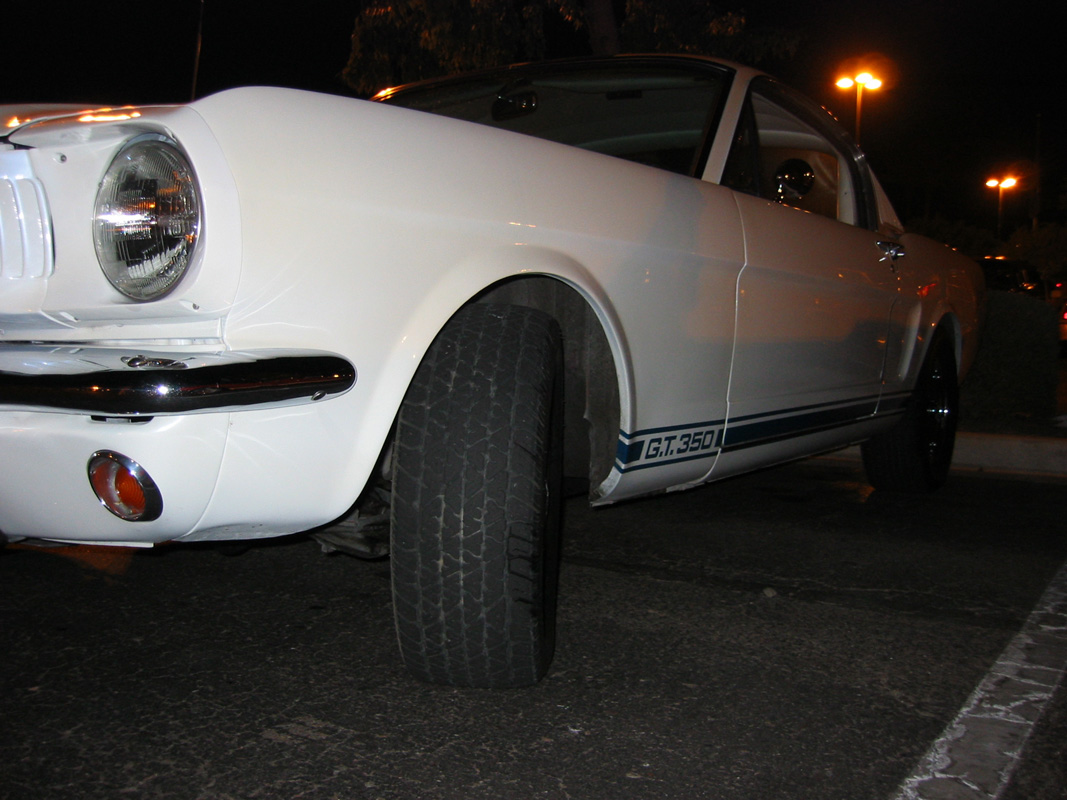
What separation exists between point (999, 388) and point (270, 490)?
551 centimetres

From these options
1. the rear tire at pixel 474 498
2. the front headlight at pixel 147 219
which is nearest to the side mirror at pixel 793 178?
the rear tire at pixel 474 498

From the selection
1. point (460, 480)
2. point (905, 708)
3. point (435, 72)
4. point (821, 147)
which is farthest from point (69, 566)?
point (435, 72)

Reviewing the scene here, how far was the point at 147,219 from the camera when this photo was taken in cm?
164

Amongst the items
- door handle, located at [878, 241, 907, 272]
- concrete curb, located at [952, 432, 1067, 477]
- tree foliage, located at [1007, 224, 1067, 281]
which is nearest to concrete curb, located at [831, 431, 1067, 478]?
concrete curb, located at [952, 432, 1067, 477]

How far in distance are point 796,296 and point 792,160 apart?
429mm

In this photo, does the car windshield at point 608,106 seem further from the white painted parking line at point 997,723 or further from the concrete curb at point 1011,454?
the concrete curb at point 1011,454

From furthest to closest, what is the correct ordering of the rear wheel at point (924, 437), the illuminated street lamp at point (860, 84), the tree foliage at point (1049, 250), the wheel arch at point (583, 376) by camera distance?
the tree foliage at point (1049, 250) → the illuminated street lamp at point (860, 84) → the rear wheel at point (924, 437) → the wheel arch at point (583, 376)

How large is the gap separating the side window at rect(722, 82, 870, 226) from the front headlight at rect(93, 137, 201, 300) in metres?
1.60

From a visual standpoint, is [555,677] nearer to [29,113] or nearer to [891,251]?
[29,113]

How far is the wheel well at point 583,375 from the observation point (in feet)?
7.56

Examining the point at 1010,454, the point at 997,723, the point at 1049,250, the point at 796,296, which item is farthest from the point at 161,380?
the point at 1049,250

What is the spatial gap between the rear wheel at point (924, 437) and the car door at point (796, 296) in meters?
0.63

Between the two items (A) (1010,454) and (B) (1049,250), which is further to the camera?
(B) (1049,250)

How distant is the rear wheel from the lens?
157 inches
